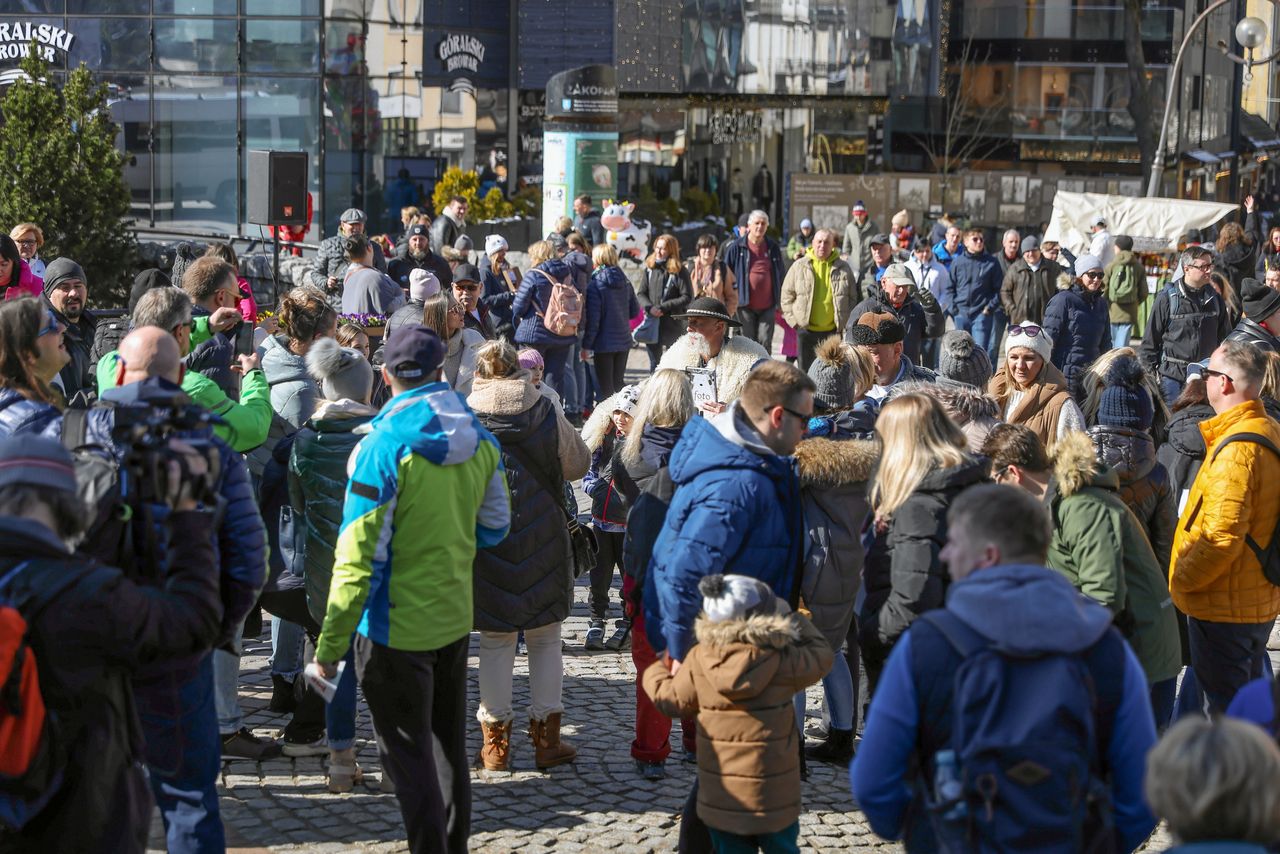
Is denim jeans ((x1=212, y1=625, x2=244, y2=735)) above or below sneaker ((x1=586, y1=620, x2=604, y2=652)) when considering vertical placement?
above

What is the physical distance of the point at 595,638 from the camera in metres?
8.50

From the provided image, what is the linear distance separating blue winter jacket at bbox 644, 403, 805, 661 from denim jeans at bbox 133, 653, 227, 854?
142cm

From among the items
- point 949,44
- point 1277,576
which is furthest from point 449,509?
point 949,44

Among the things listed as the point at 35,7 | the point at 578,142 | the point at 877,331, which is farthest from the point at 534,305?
the point at 35,7

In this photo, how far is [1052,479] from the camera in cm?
584

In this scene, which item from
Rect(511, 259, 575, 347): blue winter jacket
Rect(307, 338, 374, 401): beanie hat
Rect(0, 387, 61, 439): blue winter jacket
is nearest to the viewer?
Rect(0, 387, 61, 439): blue winter jacket

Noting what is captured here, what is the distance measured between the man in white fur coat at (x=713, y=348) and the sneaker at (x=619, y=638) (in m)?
1.34

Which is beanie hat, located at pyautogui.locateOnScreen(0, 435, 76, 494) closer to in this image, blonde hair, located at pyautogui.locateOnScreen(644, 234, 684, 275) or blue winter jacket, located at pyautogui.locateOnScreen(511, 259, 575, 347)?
blue winter jacket, located at pyautogui.locateOnScreen(511, 259, 575, 347)

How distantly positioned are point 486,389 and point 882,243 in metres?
10.2

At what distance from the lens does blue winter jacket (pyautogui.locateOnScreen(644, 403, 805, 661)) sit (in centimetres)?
516

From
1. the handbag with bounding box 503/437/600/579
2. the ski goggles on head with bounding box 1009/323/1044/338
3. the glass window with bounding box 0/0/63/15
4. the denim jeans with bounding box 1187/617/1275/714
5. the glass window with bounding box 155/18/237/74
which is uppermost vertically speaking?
the glass window with bounding box 0/0/63/15

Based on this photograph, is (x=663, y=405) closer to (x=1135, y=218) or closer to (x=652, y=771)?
(x=652, y=771)

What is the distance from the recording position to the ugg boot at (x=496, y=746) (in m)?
6.66

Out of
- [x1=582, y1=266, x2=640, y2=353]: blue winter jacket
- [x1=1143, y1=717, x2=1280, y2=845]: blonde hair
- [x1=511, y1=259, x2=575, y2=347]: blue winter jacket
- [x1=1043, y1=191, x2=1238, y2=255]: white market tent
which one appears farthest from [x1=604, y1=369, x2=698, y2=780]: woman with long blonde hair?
[x1=1043, y1=191, x2=1238, y2=255]: white market tent
